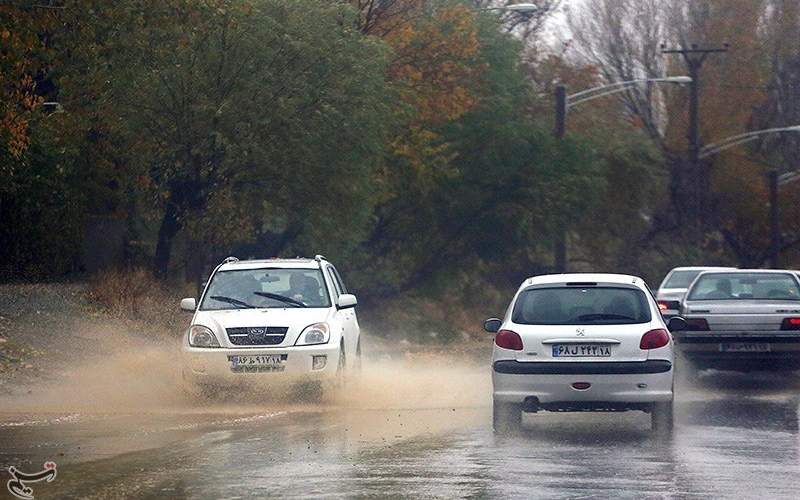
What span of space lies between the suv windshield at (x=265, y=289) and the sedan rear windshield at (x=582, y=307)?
164 inches

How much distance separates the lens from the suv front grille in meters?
17.7

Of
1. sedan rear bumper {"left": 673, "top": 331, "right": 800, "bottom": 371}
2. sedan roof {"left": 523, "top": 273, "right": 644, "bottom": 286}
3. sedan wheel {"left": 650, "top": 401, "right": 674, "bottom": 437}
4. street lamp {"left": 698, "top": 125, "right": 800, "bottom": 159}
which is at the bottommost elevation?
sedan rear bumper {"left": 673, "top": 331, "right": 800, "bottom": 371}

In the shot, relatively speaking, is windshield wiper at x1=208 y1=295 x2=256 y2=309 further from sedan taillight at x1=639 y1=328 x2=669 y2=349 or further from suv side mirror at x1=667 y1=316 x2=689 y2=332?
sedan taillight at x1=639 y1=328 x2=669 y2=349

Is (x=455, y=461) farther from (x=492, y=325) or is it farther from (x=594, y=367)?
(x=492, y=325)

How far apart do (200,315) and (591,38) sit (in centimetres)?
5361

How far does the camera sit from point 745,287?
2233 centimetres

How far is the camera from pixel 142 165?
30844 millimetres

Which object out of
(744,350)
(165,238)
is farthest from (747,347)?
(165,238)

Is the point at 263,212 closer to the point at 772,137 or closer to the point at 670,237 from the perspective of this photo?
the point at 670,237

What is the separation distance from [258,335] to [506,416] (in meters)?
3.96

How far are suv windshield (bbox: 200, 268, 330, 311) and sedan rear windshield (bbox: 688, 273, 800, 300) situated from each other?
6076 millimetres

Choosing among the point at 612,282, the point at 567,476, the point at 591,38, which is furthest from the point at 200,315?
the point at 591,38

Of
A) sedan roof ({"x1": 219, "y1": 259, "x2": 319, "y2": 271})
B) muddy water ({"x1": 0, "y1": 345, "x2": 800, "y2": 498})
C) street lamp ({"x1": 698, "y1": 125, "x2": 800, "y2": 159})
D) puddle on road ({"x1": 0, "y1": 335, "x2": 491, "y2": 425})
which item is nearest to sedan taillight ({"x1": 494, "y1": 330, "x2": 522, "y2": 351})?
muddy water ({"x1": 0, "y1": 345, "x2": 800, "y2": 498})

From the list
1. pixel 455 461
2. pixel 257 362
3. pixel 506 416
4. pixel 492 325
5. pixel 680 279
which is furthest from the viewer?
pixel 680 279
